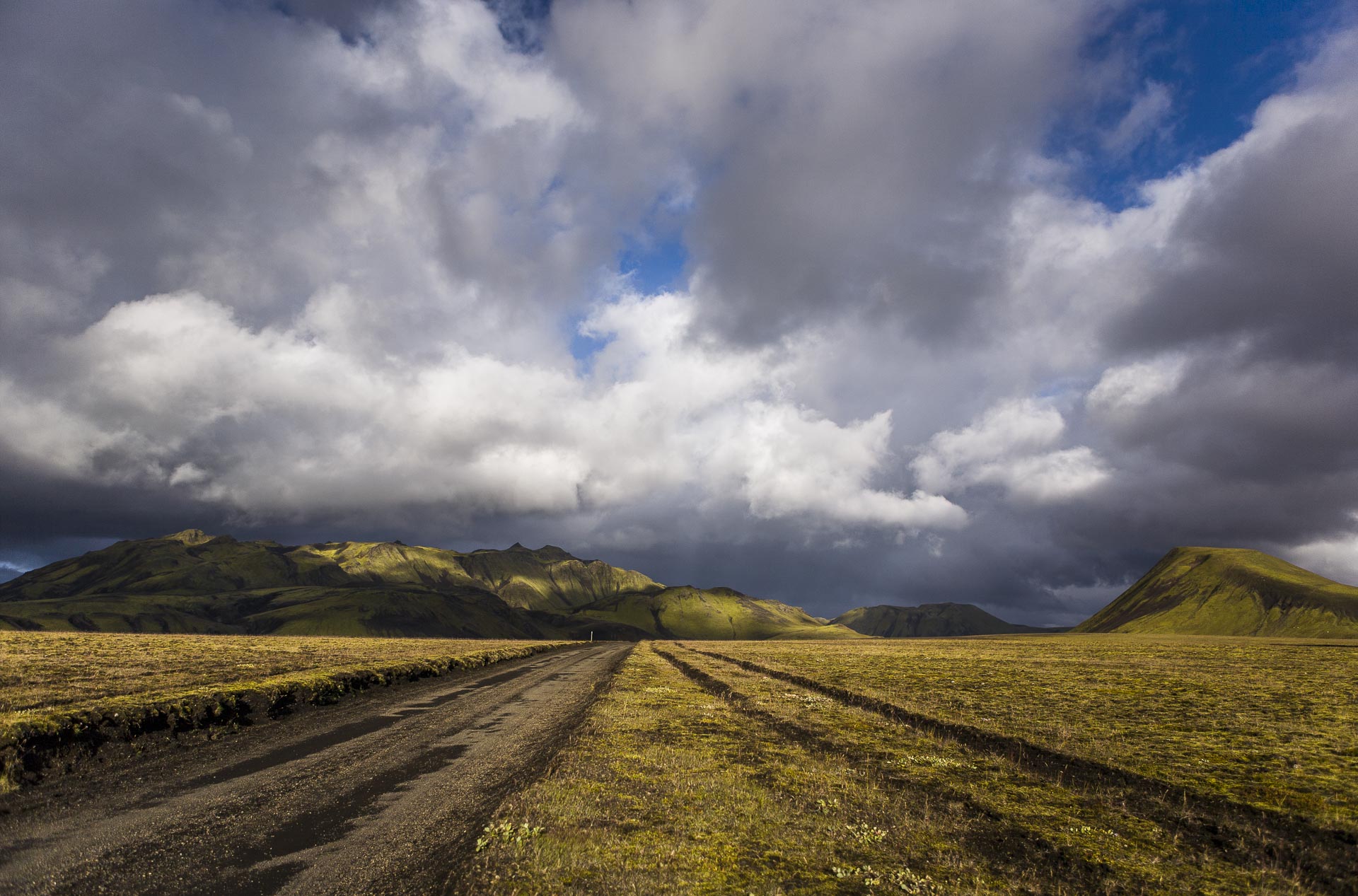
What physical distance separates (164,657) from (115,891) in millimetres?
51135

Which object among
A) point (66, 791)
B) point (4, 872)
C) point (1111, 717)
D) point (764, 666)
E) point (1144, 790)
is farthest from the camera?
point (764, 666)

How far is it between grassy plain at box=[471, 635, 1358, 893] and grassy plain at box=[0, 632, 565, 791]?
15.6 metres

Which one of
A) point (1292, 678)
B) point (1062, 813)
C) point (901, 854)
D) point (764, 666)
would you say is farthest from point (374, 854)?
point (1292, 678)

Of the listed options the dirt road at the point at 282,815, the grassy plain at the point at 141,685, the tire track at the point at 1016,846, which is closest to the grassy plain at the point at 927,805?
the tire track at the point at 1016,846

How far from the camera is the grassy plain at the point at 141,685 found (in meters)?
18.1

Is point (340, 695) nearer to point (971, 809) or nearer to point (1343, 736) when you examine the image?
point (971, 809)

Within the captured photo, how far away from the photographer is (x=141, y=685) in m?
29.0

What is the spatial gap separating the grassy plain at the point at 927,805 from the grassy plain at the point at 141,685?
15.6 metres

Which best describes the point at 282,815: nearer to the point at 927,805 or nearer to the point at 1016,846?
the point at 927,805

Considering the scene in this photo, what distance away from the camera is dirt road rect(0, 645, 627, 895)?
32.6ft

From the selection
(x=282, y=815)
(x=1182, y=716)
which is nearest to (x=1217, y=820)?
(x=1182, y=716)

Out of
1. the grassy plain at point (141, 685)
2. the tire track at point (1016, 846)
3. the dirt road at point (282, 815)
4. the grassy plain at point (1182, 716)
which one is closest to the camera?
the dirt road at point (282, 815)

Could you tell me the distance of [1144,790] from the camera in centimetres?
1580

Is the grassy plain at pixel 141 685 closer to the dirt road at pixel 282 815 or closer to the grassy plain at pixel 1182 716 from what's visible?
the dirt road at pixel 282 815
